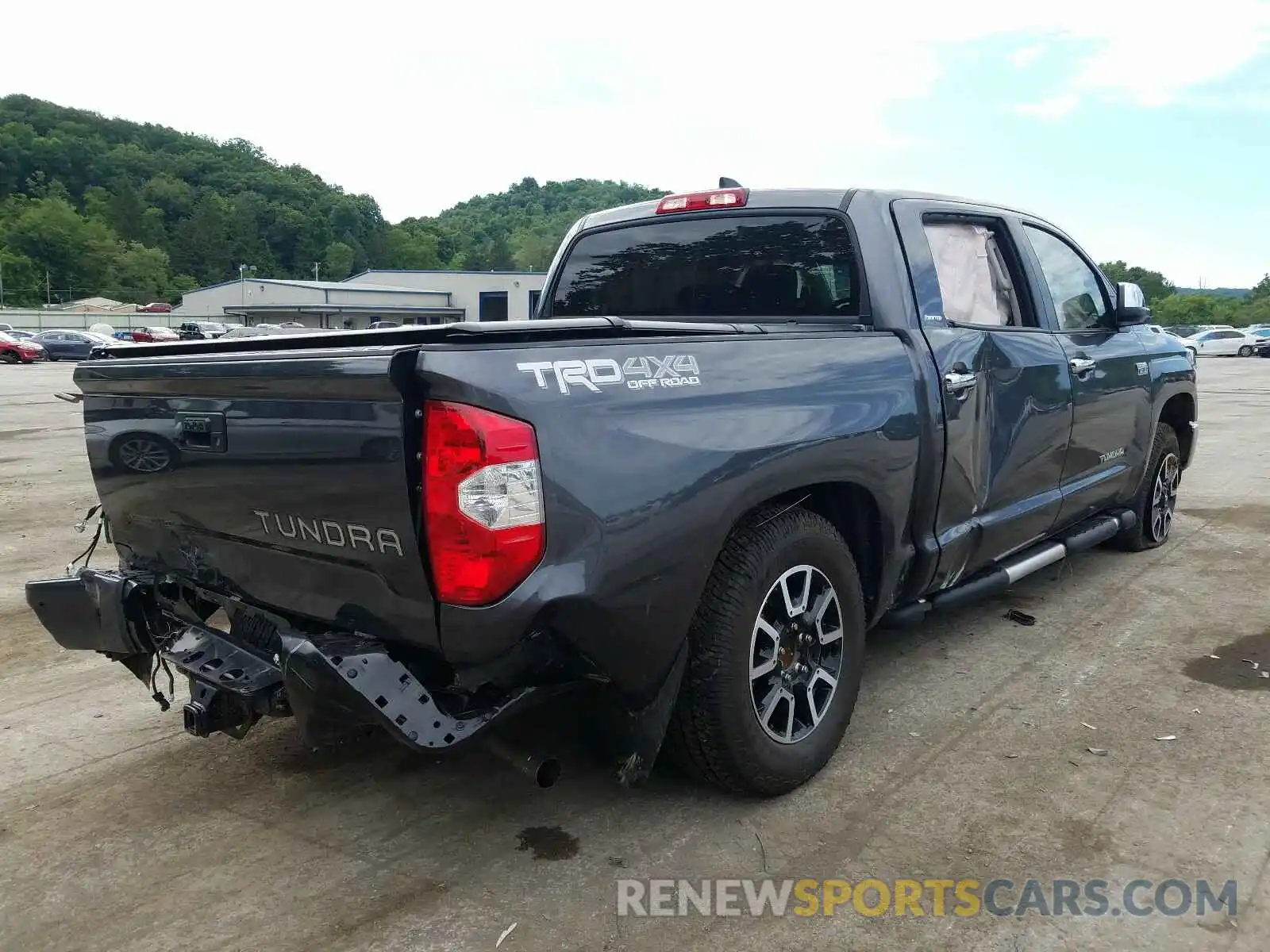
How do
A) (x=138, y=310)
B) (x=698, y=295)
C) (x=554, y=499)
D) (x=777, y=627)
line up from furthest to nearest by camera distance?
(x=138, y=310)
(x=698, y=295)
(x=777, y=627)
(x=554, y=499)

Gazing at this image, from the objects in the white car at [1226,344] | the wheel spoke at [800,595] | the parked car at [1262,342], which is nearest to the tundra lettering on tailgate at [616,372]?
the wheel spoke at [800,595]

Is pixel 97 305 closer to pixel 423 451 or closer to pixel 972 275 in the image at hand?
pixel 972 275

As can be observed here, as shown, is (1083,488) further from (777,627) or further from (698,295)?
(777,627)

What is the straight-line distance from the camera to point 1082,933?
251 cm

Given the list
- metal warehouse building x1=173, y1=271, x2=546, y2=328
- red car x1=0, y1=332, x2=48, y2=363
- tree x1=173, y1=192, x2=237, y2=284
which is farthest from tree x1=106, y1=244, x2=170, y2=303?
red car x1=0, y1=332, x2=48, y2=363

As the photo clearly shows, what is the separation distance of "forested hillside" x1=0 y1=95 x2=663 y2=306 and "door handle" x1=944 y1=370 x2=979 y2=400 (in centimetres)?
10003

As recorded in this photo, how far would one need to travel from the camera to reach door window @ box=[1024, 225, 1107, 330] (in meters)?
4.75

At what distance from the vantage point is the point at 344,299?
252 ft

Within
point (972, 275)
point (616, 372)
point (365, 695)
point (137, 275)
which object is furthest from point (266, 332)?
point (137, 275)

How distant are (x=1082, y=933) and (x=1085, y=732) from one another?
1.28 meters

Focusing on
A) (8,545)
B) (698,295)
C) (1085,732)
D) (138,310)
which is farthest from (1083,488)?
(138,310)

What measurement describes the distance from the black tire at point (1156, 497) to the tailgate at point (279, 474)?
471 centimetres

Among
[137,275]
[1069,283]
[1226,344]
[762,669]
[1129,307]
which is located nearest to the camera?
[762,669]

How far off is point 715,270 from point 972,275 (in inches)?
42.2
